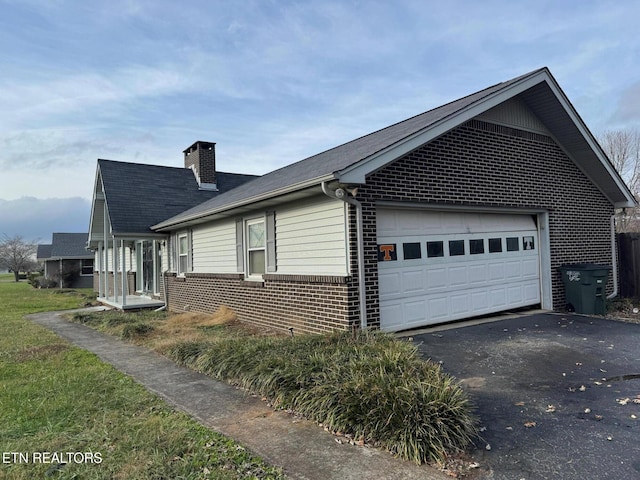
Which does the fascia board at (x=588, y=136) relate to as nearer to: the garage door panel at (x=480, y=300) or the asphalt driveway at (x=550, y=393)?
the asphalt driveway at (x=550, y=393)

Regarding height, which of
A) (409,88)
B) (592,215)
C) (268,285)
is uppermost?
(409,88)

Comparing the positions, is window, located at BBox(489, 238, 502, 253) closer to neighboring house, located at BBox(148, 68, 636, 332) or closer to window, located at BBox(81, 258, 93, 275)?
neighboring house, located at BBox(148, 68, 636, 332)

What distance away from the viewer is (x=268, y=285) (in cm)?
938

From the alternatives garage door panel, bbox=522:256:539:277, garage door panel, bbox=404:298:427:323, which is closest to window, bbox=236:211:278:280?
garage door panel, bbox=404:298:427:323

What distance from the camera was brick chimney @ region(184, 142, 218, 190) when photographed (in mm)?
19609

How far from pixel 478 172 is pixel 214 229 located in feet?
22.7

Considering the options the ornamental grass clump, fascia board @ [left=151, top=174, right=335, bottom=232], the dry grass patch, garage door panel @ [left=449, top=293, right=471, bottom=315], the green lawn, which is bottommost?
the dry grass patch

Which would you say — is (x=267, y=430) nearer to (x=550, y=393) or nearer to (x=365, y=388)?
(x=365, y=388)

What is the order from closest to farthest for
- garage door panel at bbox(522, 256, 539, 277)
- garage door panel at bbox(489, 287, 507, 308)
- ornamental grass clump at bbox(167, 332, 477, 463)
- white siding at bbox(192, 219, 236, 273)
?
ornamental grass clump at bbox(167, 332, 477, 463), garage door panel at bbox(489, 287, 507, 308), garage door panel at bbox(522, 256, 539, 277), white siding at bbox(192, 219, 236, 273)

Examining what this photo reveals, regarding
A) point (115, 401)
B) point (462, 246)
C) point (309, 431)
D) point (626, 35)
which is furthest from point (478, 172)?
point (115, 401)

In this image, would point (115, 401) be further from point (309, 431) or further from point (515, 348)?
point (515, 348)

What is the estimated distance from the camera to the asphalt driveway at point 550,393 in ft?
11.2

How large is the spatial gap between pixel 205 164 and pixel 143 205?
14.8 ft

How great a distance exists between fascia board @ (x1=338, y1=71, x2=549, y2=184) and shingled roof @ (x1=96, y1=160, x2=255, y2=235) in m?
Answer: 10.5
